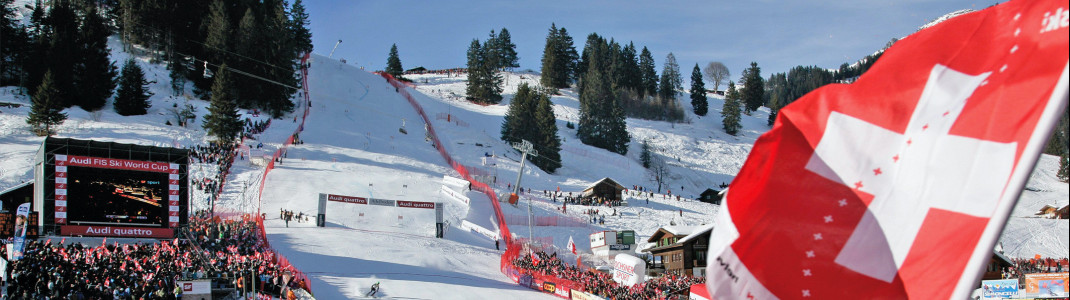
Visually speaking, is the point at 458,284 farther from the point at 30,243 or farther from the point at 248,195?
the point at 248,195

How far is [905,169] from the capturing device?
409 cm

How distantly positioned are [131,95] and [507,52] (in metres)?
75.8

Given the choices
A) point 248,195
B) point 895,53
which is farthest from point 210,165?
point 895,53

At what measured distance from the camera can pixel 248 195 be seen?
40.9m

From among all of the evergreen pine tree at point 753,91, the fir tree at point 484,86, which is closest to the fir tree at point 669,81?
the evergreen pine tree at point 753,91

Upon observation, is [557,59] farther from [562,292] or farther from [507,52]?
[562,292]

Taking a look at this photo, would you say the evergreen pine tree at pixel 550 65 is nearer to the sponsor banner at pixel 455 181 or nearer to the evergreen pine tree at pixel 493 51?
the evergreen pine tree at pixel 493 51

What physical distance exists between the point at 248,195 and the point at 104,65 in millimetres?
25754

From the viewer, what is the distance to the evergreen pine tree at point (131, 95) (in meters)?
56.1

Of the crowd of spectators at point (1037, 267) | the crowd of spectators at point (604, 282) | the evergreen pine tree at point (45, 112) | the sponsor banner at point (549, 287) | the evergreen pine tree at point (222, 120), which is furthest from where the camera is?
the evergreen pine tree at point (222, 120)

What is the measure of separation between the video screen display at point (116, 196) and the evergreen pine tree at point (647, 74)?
9093 centimetres

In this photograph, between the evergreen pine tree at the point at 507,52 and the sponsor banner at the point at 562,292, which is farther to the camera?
the evergreen pine tree at the point at 507,52

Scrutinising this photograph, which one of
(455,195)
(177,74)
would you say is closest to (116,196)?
(455,195)

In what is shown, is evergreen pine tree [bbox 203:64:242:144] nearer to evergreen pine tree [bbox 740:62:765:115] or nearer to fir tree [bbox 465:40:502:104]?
fir tree [bbox 465:40:502:104]
